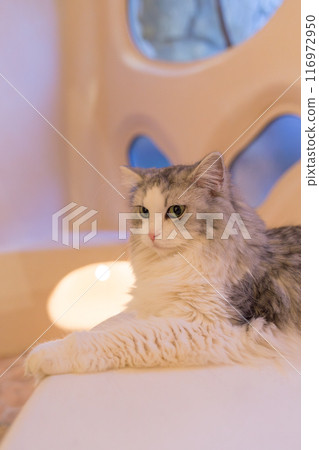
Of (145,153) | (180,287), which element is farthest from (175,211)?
(145,153)

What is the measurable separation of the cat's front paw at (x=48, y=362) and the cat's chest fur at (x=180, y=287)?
0.67 ft

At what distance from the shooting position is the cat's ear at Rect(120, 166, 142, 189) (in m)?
0.95

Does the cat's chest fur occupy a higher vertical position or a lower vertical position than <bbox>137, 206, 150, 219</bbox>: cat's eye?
lower

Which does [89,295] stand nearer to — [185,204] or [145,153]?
[185,204]

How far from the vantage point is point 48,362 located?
66 centimetres

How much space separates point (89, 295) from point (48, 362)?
672 millimetres

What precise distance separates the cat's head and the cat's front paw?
0.92 ft

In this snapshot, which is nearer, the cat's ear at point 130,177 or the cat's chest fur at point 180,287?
the cat's chest fur at point 180,287

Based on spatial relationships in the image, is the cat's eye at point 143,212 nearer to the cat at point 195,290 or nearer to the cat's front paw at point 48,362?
the cat at point 195,290

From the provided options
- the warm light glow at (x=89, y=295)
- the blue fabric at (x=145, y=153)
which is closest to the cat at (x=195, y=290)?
the warm light glow at (x=89, y=295)

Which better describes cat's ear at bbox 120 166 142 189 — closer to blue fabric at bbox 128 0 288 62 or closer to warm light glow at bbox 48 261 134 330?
warm light glow at bbox 48 261 134 330

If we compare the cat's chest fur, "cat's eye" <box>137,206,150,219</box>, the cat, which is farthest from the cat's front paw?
"cat's eye" <box>137,206,150,219</box>

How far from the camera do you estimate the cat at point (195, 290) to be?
70cm
